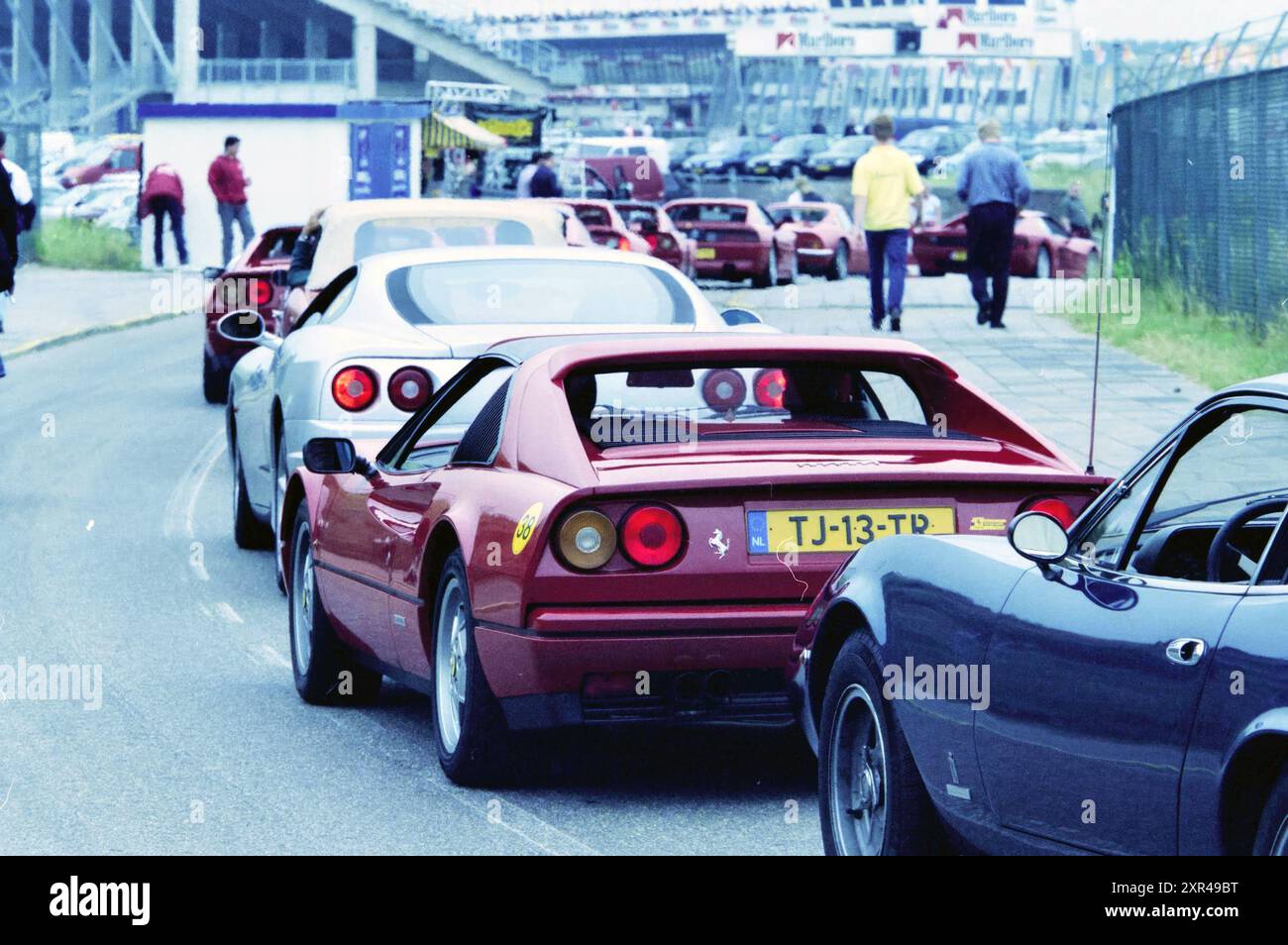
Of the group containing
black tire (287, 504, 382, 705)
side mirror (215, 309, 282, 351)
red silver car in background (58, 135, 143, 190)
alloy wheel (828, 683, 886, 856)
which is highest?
red silver car in background (58, 135, 143, 190)

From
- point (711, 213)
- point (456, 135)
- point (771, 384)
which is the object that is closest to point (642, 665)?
point (771, 384)

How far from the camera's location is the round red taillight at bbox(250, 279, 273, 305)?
16844 millimetres

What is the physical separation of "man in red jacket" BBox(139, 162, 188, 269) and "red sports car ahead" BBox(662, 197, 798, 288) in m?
7.34

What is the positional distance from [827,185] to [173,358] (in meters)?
44.5

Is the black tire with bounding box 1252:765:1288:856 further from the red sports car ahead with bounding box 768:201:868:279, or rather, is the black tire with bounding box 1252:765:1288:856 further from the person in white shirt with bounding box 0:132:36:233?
the red sports car ahead with bounding box 768:201:868:279

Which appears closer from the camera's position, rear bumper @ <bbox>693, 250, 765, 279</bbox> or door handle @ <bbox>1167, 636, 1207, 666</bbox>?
door handle @ <bbox>1167, 636, 1207, 666</bbox>

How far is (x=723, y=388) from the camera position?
316 inches

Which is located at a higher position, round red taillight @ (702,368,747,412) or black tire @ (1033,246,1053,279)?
black tire @ (1033,246,1053,279)

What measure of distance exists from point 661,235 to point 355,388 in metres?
21.6

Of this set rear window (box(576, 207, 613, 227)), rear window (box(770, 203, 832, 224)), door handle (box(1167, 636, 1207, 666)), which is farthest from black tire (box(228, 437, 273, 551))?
rear window (box(770, 203, 832, 224))

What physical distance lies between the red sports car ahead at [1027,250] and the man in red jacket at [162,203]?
10889 millimetres

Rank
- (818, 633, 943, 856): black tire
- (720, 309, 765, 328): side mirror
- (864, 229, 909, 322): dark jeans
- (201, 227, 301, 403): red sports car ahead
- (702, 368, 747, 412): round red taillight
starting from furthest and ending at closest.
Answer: (864, 229, 909, 322): dark jeans, (201, 227, 301, 403): red sports car ahead, (720, 309, 765, 328): side mirror, (702, 368, 747, 412): round red taillight, (818, 633, 943, 856): black tire

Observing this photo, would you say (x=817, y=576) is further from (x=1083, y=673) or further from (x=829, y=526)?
(x=1083, y=673)
